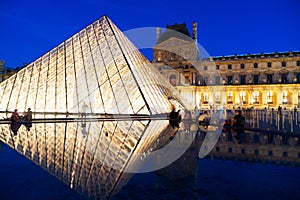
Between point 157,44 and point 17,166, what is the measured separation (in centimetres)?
5723

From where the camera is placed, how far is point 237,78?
48500 millimetres

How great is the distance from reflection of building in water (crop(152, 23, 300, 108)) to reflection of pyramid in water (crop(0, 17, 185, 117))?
28858 mm

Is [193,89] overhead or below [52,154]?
overhead

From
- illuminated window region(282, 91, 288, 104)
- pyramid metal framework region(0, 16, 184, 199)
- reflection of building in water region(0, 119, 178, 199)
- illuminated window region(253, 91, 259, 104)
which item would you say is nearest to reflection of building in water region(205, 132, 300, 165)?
reflection of building in water region(0, 119, 178, 199)

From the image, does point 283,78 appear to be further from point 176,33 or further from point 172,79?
point 176,33

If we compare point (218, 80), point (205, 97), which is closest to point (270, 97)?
point (218, 80)

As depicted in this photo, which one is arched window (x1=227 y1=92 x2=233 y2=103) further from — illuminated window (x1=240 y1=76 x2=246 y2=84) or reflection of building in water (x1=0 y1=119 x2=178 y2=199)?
reflection of building in water (x1=0 y1=119 x2=178 y2=199)

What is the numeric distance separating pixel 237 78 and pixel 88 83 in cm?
3676

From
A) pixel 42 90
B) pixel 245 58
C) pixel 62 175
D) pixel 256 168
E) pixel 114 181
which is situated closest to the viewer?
pixel 114 181

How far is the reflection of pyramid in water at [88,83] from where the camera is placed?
1716 cm

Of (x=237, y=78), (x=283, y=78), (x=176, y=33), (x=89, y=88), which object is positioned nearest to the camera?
(x=89, y=88)

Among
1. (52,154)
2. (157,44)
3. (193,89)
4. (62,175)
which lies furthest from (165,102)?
(157,44)

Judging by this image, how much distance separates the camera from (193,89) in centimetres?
5022

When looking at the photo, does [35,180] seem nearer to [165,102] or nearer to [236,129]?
[236,129]
